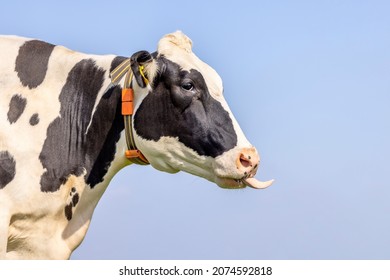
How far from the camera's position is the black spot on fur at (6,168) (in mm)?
9625

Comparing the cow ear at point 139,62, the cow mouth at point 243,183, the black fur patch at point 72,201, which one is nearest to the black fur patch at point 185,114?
the cow ear at point 139,62

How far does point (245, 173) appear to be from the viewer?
9.16 m

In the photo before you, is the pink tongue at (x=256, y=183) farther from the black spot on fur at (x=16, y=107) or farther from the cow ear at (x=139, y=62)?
the black spot on fur at (x=16, y=107)

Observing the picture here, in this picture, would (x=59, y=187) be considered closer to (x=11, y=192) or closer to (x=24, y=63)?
(x=11, y=192)

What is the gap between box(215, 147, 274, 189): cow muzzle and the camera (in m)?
9.16

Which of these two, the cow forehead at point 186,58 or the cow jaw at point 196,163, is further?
the cow forehead at point 186,58

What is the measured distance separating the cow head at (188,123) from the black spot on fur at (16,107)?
1233 mm

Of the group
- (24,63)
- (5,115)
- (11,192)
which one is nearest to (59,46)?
(24,63)

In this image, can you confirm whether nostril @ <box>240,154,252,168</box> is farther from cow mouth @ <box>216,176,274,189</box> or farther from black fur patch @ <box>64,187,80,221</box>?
black fur patch @ <box>64,187,80,221</box>

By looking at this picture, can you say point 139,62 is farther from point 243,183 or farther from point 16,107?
point 243,183

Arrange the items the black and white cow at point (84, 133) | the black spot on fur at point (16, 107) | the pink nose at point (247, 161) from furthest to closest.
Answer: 1. the black spot on fur at point (16, 107)
2. the black and white cow at point (84, 133)
3. the pink nose at point (247, 161)

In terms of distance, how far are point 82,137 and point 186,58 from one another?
55.9 inches

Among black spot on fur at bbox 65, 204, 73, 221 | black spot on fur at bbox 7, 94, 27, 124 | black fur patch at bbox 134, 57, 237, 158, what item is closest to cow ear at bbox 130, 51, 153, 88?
black fur patch at bbox 134, 57, 237, 158

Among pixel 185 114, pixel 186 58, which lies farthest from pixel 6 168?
pixel 186 58
